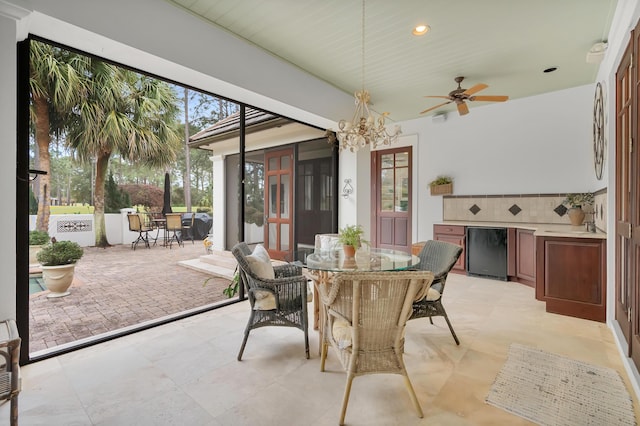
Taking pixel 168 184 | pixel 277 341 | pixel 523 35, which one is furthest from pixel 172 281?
pixel 523 35

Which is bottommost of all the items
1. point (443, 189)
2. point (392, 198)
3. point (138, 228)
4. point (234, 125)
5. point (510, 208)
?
point (138, 228)

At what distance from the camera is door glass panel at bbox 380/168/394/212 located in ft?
20.8

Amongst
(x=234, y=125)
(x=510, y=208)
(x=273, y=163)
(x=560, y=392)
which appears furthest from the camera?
(x=273, y=163)

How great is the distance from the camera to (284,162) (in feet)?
20.5

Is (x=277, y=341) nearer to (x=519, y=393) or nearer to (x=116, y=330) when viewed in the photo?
(x=116, y=330)

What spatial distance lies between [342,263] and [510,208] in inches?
156

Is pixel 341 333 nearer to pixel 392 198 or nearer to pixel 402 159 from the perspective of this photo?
pixel 392 198

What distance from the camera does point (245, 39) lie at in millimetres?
3256

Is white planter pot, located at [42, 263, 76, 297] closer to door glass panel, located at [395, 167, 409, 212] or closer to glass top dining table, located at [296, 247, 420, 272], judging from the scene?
glass top dining table, located at [296, 247, 420, 272]

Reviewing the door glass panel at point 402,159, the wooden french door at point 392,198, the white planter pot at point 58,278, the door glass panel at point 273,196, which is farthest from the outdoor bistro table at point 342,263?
the door glass panel at point 402,159

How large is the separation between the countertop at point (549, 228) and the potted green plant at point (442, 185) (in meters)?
0.57

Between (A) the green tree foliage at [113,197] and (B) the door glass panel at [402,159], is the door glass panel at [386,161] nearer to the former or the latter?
(B) the door glass panel at [402,159]

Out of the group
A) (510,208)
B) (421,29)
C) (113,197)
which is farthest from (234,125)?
(510,208)

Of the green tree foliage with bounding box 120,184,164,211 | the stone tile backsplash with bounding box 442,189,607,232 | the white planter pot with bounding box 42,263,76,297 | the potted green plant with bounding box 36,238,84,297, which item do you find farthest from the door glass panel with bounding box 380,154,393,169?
the white planter pot with bounding box 42,263,76,297
